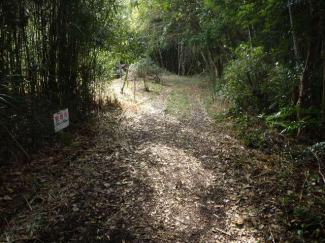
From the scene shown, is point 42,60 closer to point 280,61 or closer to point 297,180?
point 297,180

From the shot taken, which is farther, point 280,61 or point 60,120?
point 280,61

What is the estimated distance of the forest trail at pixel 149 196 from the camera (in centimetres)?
169

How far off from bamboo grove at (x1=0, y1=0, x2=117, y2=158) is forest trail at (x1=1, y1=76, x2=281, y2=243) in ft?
1.90

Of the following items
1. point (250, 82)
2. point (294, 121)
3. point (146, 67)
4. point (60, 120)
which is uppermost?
point (146, 67)

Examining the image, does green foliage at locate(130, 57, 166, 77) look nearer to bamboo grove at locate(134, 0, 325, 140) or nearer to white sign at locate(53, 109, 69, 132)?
bamboo grove at locate(134, 0, 325, 140)

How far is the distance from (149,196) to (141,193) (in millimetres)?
97

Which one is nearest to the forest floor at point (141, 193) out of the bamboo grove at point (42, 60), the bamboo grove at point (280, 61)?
the bamboo grove at point (42, 60)

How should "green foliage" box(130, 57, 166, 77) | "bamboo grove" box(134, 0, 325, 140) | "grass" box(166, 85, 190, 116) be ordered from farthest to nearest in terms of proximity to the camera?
"green foliage" box(130, 57, 166, 77) < "grass" box(166, 85, 190, 116) < "bamboo grove" box(134, 0, 325, 140)

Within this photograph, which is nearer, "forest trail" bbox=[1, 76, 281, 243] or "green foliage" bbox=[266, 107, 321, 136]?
"forest trail" bbox=[1, 76, 281, 243]

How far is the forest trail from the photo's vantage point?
1.69m

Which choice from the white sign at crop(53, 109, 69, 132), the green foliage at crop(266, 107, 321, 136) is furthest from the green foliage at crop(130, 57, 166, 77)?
the green foliage at crop(266, 107, 321, 136)

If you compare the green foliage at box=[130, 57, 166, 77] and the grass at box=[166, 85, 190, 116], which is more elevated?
the green foliage at box=[130, 57, 166, 77]

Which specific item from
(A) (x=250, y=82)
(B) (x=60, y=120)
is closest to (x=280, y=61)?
(A) (x=250, y=82)

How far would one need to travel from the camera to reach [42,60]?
278cm
